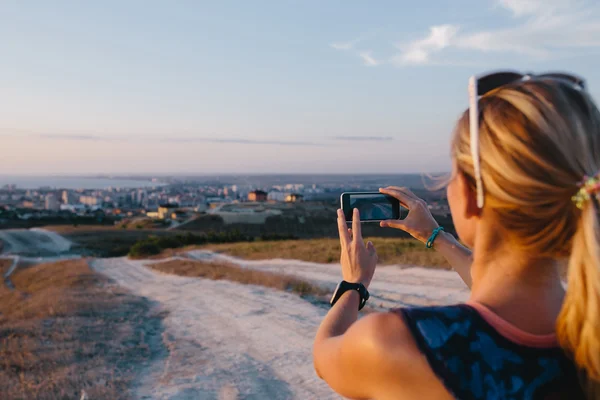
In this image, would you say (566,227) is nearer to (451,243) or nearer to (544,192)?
(544,192)

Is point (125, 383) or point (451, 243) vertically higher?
point (451, 243)

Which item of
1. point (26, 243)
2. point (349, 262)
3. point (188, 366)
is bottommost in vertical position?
point (26, 243)

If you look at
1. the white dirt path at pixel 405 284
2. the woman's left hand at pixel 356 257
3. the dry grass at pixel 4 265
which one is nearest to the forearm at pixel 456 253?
the woman's left hand at pixel 356 257

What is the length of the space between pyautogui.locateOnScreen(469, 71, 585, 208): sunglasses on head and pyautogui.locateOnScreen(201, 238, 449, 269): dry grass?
13.7 m

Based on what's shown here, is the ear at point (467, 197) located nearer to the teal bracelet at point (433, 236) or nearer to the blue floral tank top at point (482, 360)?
the blue floral tank top at point (482, 360)

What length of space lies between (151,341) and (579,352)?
27.1 feet

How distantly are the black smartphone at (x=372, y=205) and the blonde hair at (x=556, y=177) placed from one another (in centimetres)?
92

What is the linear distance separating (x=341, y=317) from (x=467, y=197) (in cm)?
54

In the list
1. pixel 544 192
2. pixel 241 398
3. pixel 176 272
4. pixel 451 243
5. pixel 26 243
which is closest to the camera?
pixel 544 192

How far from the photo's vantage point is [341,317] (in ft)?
5.73

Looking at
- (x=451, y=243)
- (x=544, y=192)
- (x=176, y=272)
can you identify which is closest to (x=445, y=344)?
(x=544, y=192)

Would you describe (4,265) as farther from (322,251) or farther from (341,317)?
(341,317)

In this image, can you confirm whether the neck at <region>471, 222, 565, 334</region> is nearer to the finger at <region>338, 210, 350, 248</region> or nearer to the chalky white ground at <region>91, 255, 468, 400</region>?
the finger at <region>338, 210, 350, 248</region>

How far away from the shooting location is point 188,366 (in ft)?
23.5
